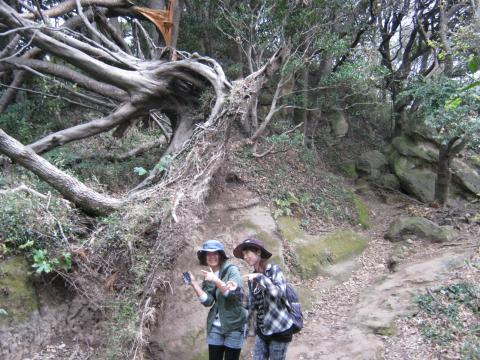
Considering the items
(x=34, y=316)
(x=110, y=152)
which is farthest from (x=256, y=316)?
(x=110, y=152)

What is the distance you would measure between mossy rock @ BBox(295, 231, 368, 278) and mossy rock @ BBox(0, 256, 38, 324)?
4.17 m

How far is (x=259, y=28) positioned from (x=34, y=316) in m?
8.12

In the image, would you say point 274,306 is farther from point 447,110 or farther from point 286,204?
point 447,110

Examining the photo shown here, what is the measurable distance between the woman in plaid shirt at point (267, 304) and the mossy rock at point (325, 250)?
12.2 ft

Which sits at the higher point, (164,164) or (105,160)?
(105,160)

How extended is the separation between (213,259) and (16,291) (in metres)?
2.69

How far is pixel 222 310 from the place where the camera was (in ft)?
11.8

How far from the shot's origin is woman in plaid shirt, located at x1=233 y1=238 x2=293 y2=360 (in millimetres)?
3354

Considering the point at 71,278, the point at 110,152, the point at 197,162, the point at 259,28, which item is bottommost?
the point at 71,278

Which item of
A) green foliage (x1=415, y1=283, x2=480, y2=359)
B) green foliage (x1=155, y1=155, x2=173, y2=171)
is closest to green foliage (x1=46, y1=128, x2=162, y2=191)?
green foliage (x1=155, y1=155, x2=173, y2=171)

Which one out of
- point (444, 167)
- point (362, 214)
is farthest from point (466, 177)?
point (362, 214)

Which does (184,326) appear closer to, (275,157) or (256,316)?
(256,316)

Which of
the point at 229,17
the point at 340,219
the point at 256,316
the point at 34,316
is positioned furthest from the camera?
the point at 229,17

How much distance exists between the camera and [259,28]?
10203mm
